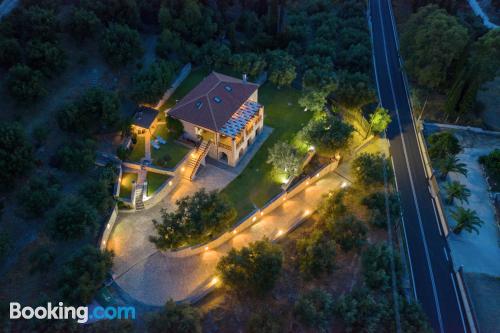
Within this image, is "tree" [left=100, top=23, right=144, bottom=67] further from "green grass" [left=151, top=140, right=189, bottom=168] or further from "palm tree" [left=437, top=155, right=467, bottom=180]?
"palm tree" [left=437, top=155, right=467, bottom=180]

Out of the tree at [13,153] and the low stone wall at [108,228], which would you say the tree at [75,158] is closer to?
the tree at [13,153]

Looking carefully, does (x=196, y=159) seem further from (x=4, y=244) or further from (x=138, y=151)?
(x=4, y=244)

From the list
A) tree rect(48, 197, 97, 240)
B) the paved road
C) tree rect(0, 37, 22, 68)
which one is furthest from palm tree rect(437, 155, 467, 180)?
tree rect(0, 37, 22, 68)

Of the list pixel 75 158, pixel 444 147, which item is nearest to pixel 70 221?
pixel 75 158

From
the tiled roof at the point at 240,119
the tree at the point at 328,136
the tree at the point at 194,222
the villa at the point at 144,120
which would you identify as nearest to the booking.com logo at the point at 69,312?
the tree at the point at 194,222

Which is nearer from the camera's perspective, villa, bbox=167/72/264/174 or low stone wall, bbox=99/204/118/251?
low stone wall, bbox=99/204/118/251

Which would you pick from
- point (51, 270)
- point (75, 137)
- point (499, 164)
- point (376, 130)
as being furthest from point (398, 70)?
point (51, 270)

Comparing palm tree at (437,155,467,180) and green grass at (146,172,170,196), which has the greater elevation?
palm tree at (437,155,467,180)
